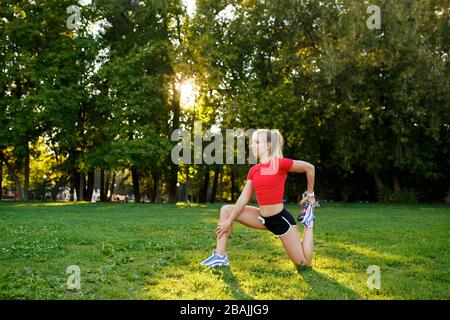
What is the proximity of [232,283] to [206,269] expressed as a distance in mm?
984

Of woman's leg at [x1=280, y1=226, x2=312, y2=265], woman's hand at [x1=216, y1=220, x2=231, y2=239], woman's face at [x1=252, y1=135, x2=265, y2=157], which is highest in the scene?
woman's face at [x1=252, y1=135, x2=265, y2=157]

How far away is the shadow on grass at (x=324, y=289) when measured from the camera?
6195mm

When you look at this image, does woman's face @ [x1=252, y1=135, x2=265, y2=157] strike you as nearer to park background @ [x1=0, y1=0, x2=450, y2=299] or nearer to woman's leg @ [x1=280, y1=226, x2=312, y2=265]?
woman's leg @ [x1=280, y1=226, x2=312, y2=265]

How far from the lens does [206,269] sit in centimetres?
789

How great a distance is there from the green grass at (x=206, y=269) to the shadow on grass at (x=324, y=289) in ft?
0.04

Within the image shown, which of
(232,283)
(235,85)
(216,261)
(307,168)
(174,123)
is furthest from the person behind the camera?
(174,123)

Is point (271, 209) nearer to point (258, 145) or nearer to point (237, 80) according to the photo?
point (258, 145)

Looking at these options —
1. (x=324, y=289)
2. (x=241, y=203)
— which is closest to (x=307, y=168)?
(x=241, y=203)

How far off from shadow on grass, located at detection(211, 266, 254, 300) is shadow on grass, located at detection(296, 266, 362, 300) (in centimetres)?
83

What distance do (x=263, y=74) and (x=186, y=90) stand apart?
7.91 m

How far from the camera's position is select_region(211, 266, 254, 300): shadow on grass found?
245 inches

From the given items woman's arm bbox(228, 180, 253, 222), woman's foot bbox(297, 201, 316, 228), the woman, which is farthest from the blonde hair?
woman's foot bbox(297, 201, 316, 228)
